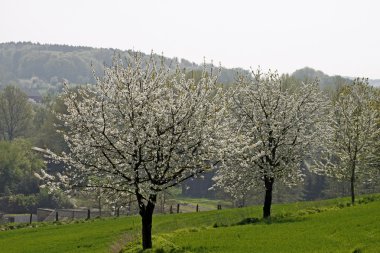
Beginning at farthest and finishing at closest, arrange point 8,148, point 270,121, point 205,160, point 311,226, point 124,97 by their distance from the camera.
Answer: point 8,148 < point 270,121 < point 311,226 < point 205,160 < point 124,97

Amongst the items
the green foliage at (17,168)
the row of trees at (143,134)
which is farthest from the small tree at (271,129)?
the green foliage at (17,168)

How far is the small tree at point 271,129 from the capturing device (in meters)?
38.9

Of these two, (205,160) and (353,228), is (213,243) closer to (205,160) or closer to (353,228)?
(205,160)

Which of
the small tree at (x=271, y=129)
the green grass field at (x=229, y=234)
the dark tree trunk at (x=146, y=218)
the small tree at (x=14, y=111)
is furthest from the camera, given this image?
the small tree at (x=14, y=111)

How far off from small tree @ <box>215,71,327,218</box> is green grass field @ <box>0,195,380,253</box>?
11.3 ft

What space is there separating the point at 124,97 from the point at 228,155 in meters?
6.45

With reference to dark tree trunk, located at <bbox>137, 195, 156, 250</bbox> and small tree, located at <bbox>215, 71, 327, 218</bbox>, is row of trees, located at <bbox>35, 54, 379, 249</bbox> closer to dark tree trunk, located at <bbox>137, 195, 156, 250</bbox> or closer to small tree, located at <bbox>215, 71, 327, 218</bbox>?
dark tree trunk, located at <bbox>137, 195, 156, 250</bbox>

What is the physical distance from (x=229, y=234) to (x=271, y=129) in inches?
417

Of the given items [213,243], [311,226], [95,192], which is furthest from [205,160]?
[311,226]

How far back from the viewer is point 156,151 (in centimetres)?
2619

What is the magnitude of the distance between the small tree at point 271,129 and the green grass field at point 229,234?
3449 mm

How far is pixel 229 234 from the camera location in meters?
31.8

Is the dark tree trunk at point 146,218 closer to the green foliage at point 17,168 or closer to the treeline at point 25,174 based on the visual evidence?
the treeline at point 25,174

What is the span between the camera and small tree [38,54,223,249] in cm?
2569
